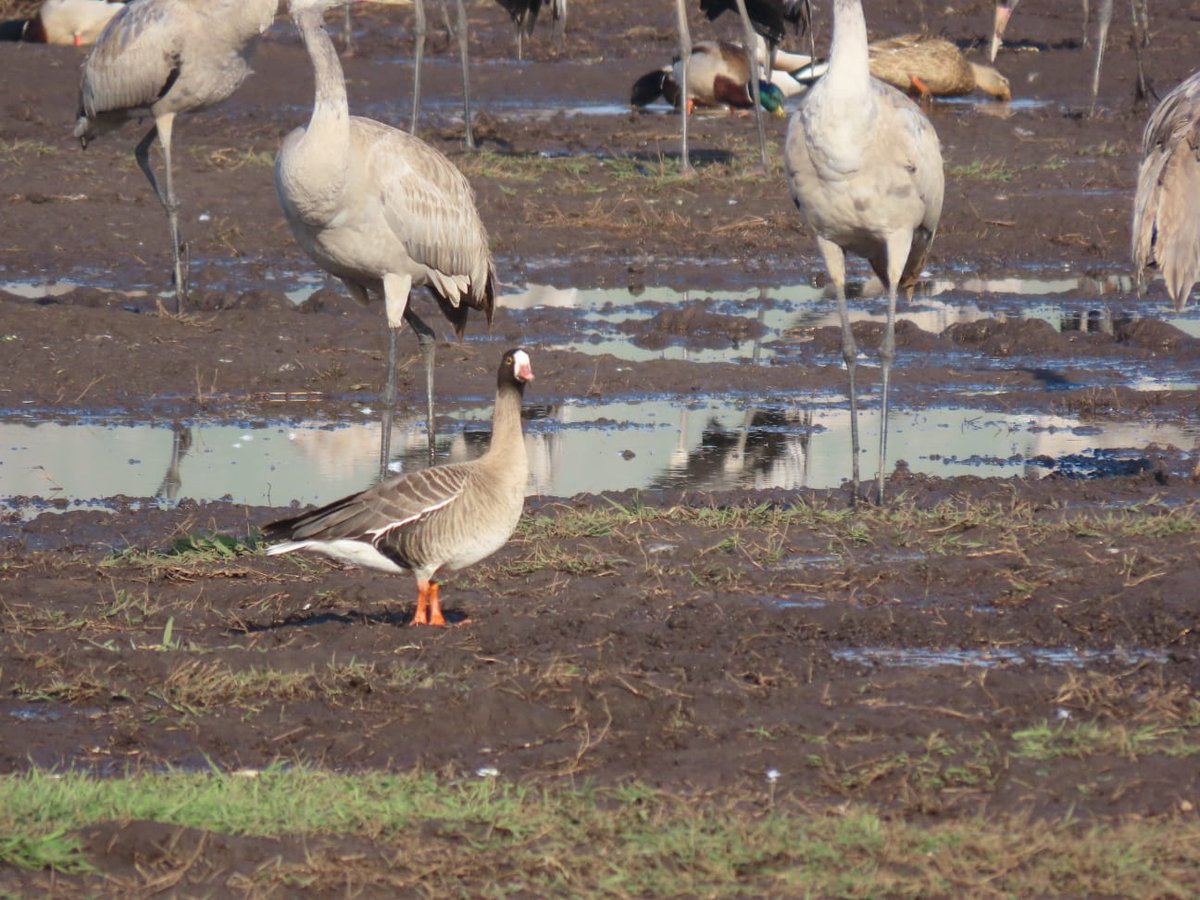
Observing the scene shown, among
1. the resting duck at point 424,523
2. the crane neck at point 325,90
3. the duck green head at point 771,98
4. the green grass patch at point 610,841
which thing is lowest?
the green grass patch at point 610,841

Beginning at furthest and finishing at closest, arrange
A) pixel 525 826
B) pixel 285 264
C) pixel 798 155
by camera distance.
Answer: pixel 285 264
pixel 798 155
pixel 525 826

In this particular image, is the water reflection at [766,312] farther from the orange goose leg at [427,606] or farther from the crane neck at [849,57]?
the orange goose leg at [427,606]

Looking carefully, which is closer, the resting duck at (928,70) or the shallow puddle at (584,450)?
the shallow puddle at (584,450)

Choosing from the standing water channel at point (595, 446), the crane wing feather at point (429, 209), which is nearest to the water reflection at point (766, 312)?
the standing water channel at point (595, 446)

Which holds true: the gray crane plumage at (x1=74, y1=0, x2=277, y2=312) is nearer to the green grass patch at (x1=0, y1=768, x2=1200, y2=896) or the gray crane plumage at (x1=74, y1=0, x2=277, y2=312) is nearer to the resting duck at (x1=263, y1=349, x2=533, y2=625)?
the resting duck at (x1=263, y1=349, x2=533, y2=625)

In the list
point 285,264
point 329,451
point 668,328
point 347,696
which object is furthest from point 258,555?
point 285,264

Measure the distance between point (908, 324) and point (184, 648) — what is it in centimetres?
715

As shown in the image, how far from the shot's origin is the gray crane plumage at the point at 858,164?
8.02 metres

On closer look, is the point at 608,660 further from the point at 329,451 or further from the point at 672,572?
the point at 329,451

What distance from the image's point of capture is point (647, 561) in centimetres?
720

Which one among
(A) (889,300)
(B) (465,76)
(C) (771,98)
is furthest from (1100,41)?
(A) (889,300)

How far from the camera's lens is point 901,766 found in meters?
4.98

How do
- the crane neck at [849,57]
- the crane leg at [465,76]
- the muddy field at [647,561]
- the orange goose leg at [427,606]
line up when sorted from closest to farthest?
the muddy field at [647,561]
the orange goose leg at [427,606]
the crane neck at [849,57]
the crane leg at [465,76]

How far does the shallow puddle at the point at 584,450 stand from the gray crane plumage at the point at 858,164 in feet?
4.07
